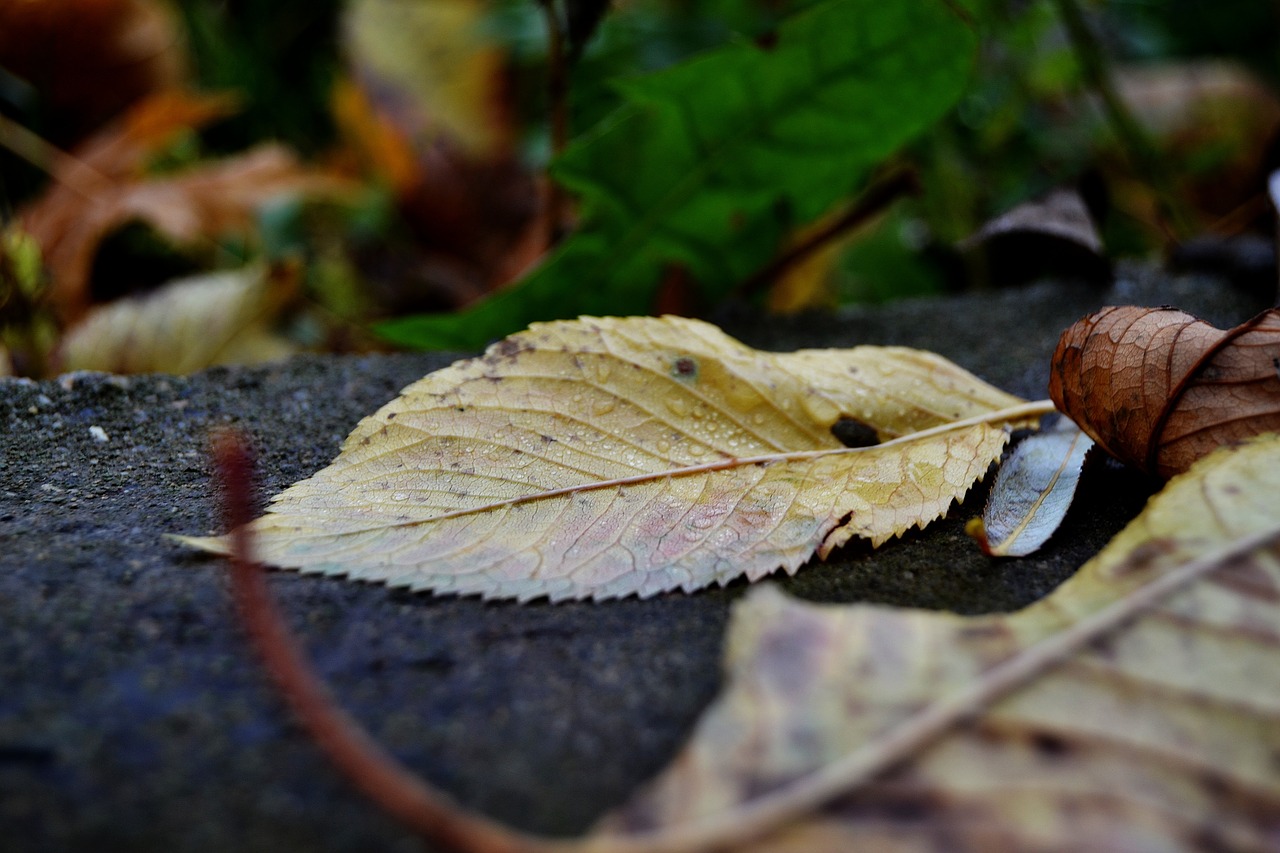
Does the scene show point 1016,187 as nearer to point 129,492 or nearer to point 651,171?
point 651,171

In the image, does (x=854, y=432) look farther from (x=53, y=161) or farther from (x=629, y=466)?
(x=53, y=161)

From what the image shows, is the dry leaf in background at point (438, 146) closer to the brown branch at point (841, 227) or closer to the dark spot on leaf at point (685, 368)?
the brown branch at point (841, 227)

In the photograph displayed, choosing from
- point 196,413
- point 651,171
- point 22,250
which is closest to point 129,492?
point 196,413

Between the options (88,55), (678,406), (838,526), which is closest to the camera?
(838,526)

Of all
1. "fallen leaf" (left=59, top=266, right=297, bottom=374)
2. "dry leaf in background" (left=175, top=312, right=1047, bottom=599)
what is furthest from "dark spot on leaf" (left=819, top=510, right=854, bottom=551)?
"fallen leaf" (left=59, top=266, right=297, bottom=374)

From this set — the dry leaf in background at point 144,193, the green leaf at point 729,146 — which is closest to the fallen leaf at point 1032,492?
the green leaf at point 729,146

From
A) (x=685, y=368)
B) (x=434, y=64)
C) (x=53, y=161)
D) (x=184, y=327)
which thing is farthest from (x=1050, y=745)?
(x=434, y=64)
